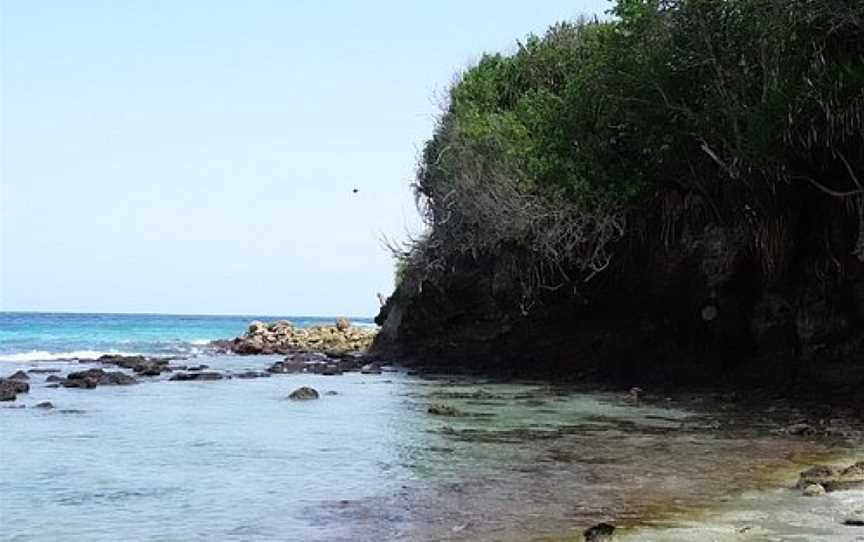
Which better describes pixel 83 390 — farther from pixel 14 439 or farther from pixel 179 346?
pixel 179 346

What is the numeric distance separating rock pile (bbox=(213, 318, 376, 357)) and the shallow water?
59.5 ft

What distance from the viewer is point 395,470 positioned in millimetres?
10125

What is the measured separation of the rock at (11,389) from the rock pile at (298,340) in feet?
46.7

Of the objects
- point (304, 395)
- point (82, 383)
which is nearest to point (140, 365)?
point (82, 383)

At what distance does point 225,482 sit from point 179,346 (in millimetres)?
35847

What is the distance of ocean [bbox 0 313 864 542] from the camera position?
7.42 meters

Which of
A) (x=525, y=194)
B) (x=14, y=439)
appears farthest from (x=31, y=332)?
(x=14, y=439)

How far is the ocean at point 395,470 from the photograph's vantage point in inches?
292

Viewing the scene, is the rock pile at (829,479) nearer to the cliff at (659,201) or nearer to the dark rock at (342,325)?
the cliff at (659,201)

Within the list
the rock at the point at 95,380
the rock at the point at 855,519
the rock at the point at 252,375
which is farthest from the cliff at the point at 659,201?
the rock at the point at 95,380

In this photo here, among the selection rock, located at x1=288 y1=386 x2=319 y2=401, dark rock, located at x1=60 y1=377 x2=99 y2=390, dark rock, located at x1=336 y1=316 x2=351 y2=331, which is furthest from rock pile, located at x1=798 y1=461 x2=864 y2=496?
dark rock, located at x1=336 y1=316 x2=351 y2=331

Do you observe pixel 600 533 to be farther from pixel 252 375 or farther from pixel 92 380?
pixel 252 375

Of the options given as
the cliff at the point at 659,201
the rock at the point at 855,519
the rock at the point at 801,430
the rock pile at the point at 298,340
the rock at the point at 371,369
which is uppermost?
the cliff at the point at 659,201

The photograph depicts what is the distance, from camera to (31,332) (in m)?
61.1
